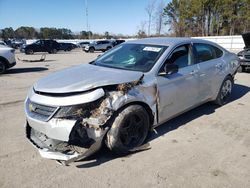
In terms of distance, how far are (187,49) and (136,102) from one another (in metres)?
1.77

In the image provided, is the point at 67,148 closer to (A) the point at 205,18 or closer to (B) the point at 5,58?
(B) the point at 5,58

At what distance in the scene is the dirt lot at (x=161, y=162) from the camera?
2965 mm

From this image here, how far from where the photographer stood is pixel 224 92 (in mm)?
5941

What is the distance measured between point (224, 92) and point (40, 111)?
446 centimetres

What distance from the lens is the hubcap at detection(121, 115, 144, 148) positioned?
3.52 m

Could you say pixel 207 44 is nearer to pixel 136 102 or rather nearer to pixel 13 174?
pixel 136 102

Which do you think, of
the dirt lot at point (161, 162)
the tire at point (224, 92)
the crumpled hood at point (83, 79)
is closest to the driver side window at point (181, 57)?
the crumpled hood at point (83, 79)

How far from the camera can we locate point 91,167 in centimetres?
327

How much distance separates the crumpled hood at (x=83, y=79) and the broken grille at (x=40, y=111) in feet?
0.73

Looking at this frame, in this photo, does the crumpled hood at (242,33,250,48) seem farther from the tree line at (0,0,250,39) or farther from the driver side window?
the tree line at (0,0,250,39)

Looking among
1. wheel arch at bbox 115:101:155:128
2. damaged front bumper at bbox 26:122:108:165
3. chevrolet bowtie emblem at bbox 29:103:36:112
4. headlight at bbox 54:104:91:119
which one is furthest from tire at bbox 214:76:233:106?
chevrolet bowtie emblem at bbox 29:103:36:112

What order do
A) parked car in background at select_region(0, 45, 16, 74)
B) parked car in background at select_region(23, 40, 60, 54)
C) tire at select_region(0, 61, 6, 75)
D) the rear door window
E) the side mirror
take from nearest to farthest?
the side mirror
the rear door window
parked car in background at select_region(0, 45, 16, 74)
tire at select_region(0, 61, 6, 75)
parked car in background at select_region(23, 40, 60, 54)

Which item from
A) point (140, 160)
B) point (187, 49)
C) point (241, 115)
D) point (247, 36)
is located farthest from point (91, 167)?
point (247, 36)

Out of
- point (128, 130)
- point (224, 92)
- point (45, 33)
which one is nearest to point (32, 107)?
point (128, 130)
